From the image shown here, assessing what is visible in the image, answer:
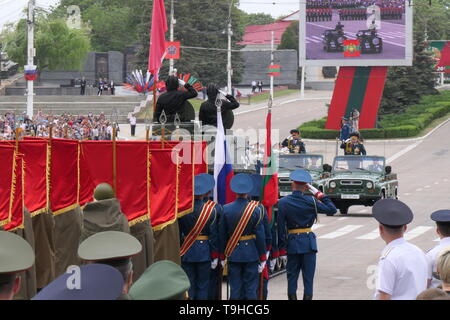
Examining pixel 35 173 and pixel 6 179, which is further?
pixel 35 173

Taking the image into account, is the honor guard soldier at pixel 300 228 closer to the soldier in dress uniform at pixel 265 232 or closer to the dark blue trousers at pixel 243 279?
the soldier in dress uniform at pixel 265 232

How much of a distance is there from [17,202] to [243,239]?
9.85 ft

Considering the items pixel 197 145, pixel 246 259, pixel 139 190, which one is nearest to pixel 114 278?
pixel 139 190

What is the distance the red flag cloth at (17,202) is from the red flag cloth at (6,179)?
6 centimetres

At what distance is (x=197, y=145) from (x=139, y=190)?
1.94m

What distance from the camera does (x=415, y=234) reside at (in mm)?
23359

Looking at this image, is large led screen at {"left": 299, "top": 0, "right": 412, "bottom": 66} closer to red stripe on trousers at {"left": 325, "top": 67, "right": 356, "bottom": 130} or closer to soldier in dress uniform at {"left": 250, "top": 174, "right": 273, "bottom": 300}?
red stripe on trousers at {"left": 325, "top": 67, "right": 356, "bottom": 130}

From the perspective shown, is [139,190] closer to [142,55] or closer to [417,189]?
[417,189]

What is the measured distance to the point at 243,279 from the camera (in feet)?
42.5

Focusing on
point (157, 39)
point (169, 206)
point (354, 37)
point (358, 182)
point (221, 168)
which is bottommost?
point (358, 182)

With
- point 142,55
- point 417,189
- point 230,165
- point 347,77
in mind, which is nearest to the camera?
point 230,165

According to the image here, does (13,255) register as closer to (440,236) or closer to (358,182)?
(440,236)

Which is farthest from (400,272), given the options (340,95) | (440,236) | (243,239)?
(340,95)

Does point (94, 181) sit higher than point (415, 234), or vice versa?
point (94, 181)
